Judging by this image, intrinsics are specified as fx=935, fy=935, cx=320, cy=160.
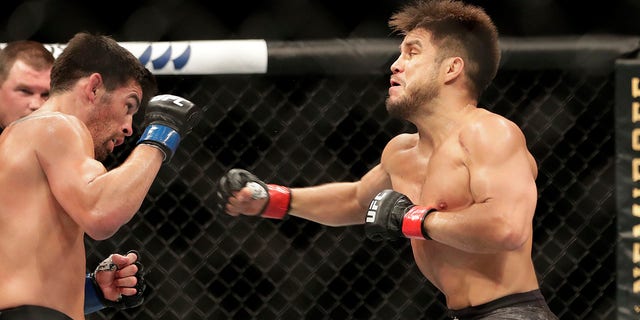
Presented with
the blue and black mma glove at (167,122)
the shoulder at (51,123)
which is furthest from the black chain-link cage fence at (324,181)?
the shoulder at (51,123)

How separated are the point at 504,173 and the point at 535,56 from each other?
72cm

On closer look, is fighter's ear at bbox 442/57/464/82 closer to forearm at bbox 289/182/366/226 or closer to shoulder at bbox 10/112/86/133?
forearm at bbox 289/182/366/226

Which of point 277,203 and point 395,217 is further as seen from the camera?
point 277,203

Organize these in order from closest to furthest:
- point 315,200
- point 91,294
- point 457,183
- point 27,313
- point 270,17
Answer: point 27,313, point 457,183, point 91,294, point 315,200, point 270,17

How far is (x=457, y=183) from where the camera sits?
187 cm

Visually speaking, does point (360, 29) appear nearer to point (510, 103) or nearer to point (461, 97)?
point (510, 103)

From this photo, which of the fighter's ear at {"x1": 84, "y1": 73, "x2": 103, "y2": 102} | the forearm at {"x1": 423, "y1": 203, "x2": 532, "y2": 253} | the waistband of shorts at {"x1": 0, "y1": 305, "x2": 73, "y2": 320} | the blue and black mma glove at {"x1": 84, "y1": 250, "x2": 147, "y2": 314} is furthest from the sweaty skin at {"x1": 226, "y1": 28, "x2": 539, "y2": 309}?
the waistband of shorts at {"x1": 0, "y1": 305, "x2": 73, "y2": 320}

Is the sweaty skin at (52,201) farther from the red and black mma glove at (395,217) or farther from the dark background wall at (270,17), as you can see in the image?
the dark background wall at (270,17)

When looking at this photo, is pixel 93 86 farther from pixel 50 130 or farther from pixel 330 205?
pixel 330 205

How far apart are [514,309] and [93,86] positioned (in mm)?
924

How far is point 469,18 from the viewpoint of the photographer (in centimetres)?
201

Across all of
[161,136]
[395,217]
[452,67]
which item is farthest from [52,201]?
[452,67]

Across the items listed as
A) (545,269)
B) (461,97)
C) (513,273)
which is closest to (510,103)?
(545,269)

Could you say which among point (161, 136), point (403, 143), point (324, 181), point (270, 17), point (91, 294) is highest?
point (161, 136)
